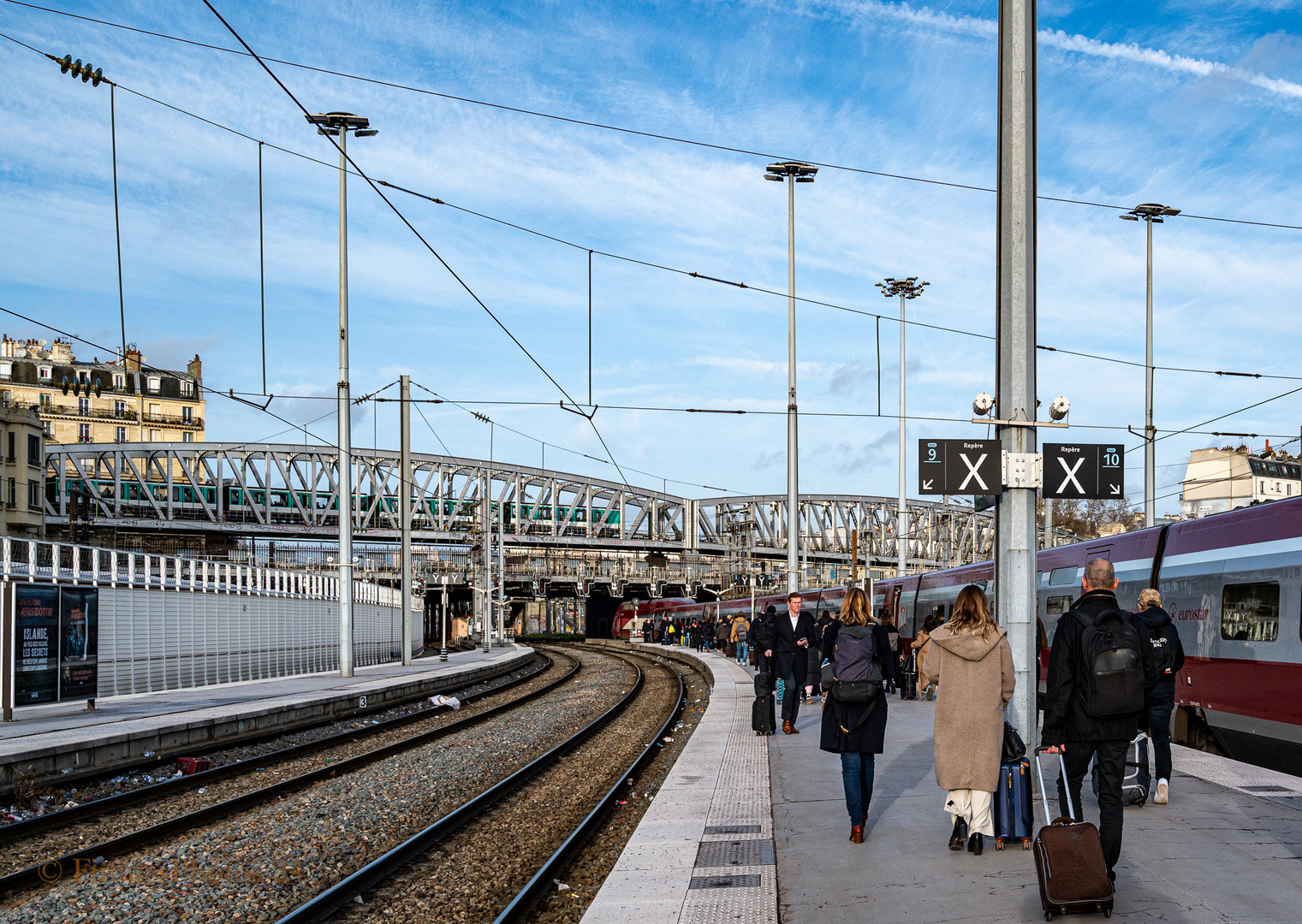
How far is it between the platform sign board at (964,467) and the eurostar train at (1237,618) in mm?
2537

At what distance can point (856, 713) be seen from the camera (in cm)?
808

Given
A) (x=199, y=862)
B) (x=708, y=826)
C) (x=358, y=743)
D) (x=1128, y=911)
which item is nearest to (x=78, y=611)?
(x=358, y=743)

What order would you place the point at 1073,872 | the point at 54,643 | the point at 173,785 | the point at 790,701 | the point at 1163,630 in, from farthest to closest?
the point at 54,643 < the point at 790,701 < the point at 173,785 < the point at 1163,630 < the point at 1073,872

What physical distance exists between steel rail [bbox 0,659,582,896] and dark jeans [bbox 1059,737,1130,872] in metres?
7.12

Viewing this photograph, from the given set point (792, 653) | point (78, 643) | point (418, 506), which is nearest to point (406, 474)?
point (78, 643)

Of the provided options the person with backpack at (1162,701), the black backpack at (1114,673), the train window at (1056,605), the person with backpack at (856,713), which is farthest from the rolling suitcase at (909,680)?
the black backpack at (1114,673)

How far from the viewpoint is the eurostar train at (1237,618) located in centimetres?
1282

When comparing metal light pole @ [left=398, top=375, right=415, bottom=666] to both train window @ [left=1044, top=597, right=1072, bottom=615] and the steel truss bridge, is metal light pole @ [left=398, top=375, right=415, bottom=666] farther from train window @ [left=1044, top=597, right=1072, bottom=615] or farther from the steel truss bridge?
the steel truss bridge

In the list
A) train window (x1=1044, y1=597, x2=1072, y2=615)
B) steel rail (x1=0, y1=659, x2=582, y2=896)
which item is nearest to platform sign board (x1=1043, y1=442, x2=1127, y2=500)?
steel rail (x1=0, y1=659, x2=582, y2=896)

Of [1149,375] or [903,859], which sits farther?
[1149,375]

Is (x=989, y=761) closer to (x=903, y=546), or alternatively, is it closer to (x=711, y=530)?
(x=903, y=546)

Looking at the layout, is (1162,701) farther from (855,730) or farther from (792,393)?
(792,393)

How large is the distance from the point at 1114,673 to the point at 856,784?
2.19 metres

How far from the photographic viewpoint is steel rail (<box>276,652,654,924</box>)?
7.70m
